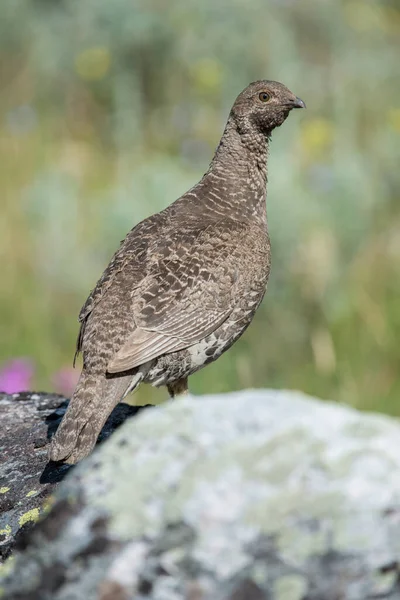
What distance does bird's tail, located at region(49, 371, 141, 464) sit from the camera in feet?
11.9

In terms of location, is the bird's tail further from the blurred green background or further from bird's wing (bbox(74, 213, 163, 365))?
the blurred green background

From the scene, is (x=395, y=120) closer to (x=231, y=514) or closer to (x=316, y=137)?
(x=316, y=137)

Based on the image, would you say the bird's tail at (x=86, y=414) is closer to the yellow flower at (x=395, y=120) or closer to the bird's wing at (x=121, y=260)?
the bird's wing at (x=121, y=260)

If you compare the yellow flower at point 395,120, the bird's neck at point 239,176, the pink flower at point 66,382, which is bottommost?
the pink flower at point 66,382

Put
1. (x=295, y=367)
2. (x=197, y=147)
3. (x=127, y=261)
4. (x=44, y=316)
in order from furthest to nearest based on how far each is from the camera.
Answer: (x=197, y=147) < (x=44, y=316) < (x=295, y=367) < (x=127, y=261)

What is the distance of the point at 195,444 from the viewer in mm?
1958

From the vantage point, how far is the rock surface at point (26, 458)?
10.7 ft

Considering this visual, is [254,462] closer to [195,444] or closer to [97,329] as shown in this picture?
[195,444]

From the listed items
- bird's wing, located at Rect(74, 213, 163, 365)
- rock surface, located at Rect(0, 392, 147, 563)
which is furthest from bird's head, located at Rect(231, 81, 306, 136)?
rock surface, located at Rect(0, 392, 147, 563)

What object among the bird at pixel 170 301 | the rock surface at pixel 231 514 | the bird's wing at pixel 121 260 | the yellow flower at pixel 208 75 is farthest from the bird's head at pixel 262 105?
the yellow flower at pixel 208 75

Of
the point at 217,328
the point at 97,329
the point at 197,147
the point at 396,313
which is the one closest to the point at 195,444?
the point at 97,329

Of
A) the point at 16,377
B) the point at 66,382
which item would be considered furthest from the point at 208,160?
the point at 16,377

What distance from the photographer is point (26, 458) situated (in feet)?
12.3

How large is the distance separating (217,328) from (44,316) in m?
3.35
